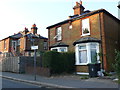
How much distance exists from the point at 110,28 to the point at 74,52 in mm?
4745

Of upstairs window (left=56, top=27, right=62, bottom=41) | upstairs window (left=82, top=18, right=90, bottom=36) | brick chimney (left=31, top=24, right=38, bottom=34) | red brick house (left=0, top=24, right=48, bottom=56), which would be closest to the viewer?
upstairs window (left=82, top=18, right=90, bottom=36)

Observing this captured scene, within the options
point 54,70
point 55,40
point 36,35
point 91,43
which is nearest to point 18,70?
point 54,70

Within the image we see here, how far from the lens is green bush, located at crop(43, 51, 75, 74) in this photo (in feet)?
44.7

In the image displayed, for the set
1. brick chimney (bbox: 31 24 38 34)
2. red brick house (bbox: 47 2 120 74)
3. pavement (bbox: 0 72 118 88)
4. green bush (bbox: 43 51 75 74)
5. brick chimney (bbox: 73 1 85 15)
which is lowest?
pavement (bbox: 0 72 118 88)

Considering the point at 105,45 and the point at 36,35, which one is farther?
the point at 36,35

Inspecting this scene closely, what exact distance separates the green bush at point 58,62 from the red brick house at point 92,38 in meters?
0.71

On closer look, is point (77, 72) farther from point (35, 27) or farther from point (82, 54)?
point (35, 27)

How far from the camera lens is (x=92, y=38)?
14.8 meters

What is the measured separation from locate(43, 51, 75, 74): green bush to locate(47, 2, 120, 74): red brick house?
0.71 m

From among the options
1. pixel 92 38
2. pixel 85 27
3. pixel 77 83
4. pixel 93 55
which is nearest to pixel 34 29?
pixel 85 27

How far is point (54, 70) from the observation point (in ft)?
45.5

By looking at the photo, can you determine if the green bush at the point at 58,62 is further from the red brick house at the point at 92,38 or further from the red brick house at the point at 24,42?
the red brick house at the point at 24,42

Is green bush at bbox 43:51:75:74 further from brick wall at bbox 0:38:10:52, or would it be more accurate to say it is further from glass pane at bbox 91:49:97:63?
brick wall at bbox 0:38:10:52

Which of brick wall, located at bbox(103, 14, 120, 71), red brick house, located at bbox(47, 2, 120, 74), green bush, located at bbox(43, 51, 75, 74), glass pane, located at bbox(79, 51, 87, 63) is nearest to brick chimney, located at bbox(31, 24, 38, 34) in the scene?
red brick house, located at bbox(47, 2, 120, 74)
